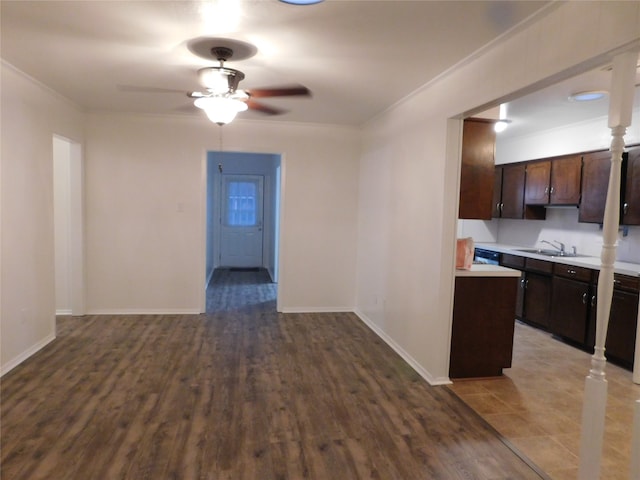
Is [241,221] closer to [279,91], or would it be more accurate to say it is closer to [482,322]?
[279,91]

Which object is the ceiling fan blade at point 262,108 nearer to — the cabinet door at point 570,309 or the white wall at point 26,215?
the white wall at point 26,215

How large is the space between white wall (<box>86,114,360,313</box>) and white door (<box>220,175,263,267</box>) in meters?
3.49

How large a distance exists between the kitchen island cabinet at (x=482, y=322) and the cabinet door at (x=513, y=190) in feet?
7.98

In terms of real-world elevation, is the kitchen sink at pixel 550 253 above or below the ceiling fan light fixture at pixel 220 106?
below

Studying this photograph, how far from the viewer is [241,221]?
877cm

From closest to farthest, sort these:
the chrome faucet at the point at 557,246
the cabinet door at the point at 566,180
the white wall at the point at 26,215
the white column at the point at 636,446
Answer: the white column at the point at 636,446, the white wall at the point at 26,215, the cabinet door at the point at 566,180, the chrome faucet at the point at 557,246

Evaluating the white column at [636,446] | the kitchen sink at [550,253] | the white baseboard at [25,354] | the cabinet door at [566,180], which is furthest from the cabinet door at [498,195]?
the white baseboard at [25,354]

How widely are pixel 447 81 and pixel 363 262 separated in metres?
2.61

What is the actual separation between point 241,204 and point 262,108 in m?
4.54

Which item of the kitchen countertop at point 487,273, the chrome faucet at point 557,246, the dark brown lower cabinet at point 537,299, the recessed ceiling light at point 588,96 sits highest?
the recessed ceiling light at point 588,96

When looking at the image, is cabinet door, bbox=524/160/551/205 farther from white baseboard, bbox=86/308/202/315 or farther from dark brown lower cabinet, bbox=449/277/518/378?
white baseboard, bbox=86/308/202/315

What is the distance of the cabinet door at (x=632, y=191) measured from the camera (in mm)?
3881

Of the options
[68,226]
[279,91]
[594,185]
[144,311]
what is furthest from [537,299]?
[68,226]

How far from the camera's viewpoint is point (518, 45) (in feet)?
7.77
